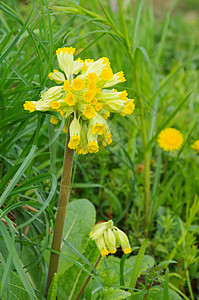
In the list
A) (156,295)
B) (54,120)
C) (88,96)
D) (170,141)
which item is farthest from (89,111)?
(170,141)

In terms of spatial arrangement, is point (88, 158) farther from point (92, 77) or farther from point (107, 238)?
point (92, 77)

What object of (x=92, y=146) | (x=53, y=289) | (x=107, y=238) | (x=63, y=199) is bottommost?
(x=53, y=289)

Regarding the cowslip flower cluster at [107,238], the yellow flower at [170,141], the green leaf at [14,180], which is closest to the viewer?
the green leaf at [14,180]

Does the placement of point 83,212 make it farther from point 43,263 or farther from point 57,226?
point 57,226

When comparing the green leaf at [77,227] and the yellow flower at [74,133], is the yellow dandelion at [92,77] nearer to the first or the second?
the yellow flower at [74,133]

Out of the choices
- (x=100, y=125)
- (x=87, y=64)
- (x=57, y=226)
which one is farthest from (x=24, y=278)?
(x=87, y=64)

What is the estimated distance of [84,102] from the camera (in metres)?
1.10

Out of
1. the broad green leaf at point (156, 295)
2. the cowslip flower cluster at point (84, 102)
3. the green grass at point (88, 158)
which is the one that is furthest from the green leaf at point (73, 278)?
the cowslip flower cluster at point (84, 102)

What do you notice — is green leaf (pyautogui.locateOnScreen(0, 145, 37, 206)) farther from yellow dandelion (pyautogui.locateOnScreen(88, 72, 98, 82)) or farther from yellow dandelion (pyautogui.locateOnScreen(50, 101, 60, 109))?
yellow dandelion (pyautogui.locateOnScreen(88, 72, 98, 82))

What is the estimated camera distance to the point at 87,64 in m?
1.19

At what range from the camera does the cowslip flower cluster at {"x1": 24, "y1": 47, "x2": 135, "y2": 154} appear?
42.0 inches

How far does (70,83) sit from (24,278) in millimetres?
570

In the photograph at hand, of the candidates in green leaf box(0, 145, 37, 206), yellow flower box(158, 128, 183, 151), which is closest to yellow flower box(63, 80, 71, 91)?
green leaf box(0, 145, 37, 206)

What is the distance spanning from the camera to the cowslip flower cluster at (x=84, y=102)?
1067 millimetres
